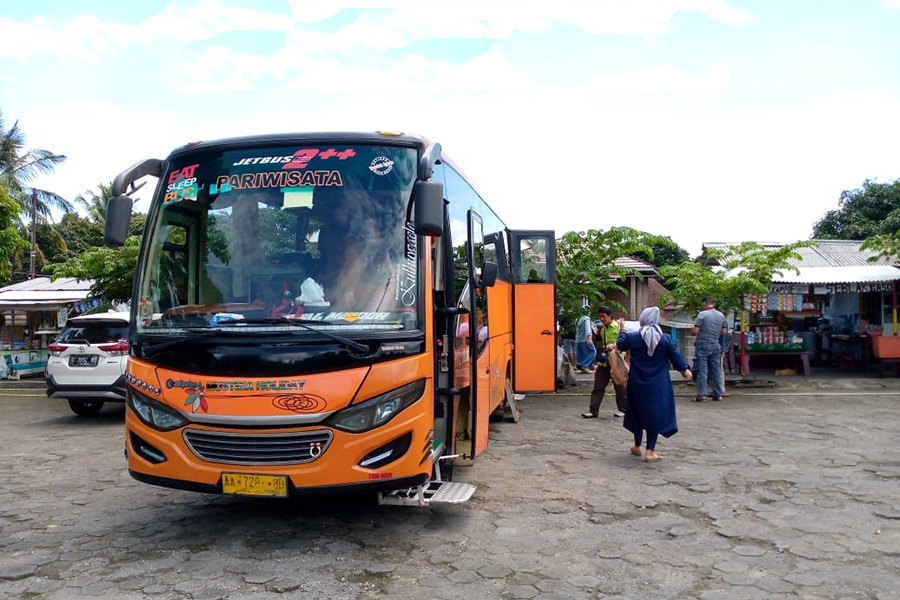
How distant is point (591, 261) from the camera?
46.2 ft

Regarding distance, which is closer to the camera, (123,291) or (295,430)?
(295,430)

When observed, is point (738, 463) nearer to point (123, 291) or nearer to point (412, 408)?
point (412, 408)

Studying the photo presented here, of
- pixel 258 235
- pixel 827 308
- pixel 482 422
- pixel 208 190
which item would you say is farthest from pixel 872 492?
pixel 827 308

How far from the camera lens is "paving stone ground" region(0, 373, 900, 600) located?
4273 mm

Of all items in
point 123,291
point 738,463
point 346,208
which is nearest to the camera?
point 346,208

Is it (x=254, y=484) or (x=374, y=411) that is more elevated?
(x=374, y=411)

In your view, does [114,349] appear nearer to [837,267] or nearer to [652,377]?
[652,377]

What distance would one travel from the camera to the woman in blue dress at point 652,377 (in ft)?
23.7

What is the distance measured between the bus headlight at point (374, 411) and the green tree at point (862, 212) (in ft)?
88.4

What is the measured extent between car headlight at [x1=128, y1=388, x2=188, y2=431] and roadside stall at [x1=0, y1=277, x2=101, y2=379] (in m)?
12.8

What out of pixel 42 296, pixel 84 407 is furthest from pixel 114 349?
pixel 42 296

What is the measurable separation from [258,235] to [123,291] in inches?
432

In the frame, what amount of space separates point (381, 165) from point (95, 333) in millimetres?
7585

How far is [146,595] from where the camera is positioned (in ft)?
13.5
